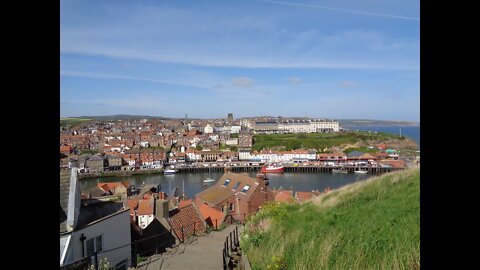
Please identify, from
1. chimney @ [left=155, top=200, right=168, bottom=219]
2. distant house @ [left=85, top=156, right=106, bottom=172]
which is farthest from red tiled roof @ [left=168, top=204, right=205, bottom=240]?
distant house @ [left=85, top=156, right=106, bottom=172]

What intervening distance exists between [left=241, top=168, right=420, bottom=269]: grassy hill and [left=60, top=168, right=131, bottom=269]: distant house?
2.16 metres

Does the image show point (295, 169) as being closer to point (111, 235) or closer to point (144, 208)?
point (144, 208)

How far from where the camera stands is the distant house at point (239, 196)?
16.0m

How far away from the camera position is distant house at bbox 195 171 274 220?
15977 millimetres

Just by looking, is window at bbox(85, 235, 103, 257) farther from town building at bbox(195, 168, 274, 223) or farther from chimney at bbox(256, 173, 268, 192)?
chimney at bbox(256, 173, 268, 192)

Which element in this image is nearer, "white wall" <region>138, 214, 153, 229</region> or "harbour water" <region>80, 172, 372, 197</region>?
"white wall" <region>138, 214, 153, 229</region>

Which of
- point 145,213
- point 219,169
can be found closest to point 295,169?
point 219,169

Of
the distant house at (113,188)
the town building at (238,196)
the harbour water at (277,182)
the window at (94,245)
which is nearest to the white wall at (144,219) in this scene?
the town building at (238,196)

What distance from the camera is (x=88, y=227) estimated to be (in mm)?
7348
